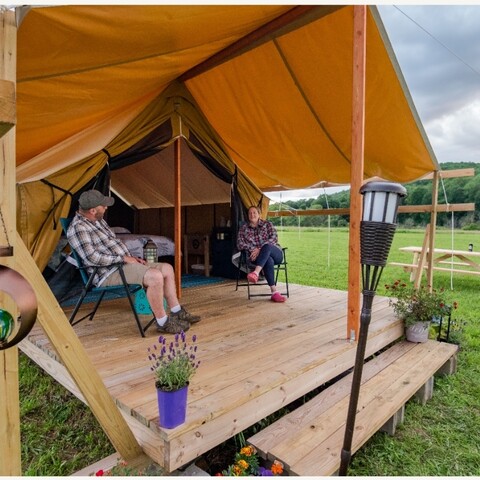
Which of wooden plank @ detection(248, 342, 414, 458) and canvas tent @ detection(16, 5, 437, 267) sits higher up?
canvas tent @ detection(16, 5, 437, 267)

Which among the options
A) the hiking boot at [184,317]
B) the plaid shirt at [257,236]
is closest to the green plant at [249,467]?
the hiking boot at [184,317]

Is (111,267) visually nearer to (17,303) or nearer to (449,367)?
(17,303)

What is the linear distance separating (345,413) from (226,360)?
743 millimetres

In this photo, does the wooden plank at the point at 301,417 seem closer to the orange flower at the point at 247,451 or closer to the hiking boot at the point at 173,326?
the orange flower at the point at 247,451

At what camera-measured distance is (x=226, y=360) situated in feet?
7.02

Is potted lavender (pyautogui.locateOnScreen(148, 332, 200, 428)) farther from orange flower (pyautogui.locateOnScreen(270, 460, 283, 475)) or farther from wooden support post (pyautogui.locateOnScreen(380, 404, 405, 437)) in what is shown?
wooden support post (pyautogui.locateOnScreen(380, 404, 405, 437))

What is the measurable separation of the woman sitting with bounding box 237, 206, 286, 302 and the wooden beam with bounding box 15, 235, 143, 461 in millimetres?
2250

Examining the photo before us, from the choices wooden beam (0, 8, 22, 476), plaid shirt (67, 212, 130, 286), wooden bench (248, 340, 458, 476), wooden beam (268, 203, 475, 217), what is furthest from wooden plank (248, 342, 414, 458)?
wooden beam (268, 203, 475, 217)

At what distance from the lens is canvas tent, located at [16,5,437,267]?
1.92 metres

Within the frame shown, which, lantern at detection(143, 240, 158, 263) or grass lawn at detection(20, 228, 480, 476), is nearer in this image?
grass lawn at detection(20, 228, 480, 476)

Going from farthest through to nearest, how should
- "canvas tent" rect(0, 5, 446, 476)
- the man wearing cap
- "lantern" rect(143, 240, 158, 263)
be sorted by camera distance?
"lantern" rect(143, 240, 158, 263) → the man wearing cap → "canvas tent" rect(0, 5, 446, 476)

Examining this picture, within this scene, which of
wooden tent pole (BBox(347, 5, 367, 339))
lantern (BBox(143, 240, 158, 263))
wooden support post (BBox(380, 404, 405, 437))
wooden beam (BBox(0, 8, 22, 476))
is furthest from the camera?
lantern (BBox(143, 240, 158, 263))

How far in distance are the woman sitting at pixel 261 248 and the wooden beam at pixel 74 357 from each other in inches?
88.6

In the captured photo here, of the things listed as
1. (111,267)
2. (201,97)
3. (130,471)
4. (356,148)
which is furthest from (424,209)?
(130,471)
